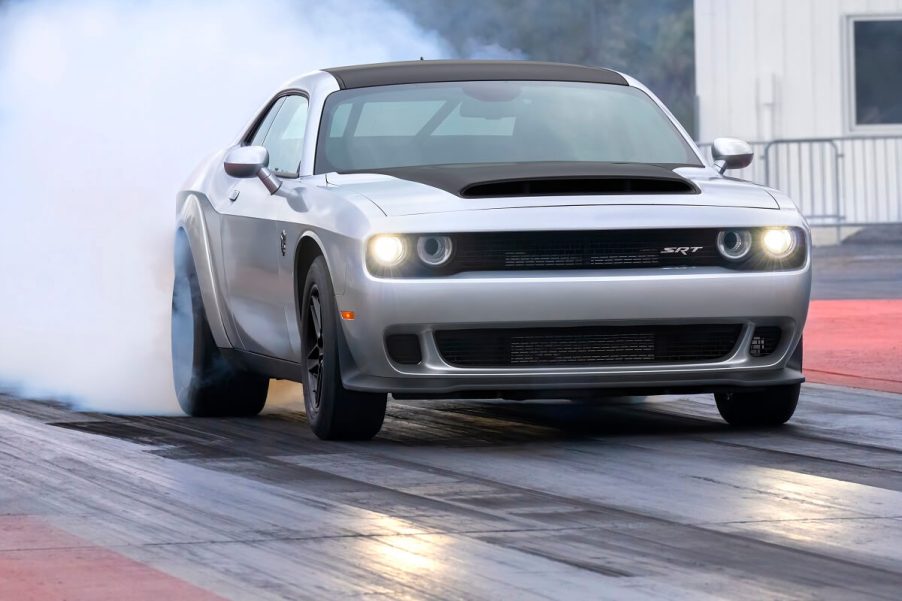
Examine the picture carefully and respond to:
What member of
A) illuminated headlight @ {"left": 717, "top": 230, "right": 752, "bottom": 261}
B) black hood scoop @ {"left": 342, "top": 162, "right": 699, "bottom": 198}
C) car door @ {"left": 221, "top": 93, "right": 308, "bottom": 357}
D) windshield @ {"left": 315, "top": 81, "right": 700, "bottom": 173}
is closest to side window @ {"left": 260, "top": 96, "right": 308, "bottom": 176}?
car door @ {"left": 221, "top": 93, "right": 308, "bottom": 357}

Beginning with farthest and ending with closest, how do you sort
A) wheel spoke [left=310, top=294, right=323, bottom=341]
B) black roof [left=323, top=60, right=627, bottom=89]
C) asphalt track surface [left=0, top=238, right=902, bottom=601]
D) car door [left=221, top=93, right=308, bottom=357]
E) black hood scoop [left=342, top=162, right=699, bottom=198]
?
black roof [left=323, top=60, right=627, bottom=89] → car door [left=221, top=93, right=308, bottom=357] → wheel spoke [left=310, top=294, right=323, bottom=341] → black hood scoop [left=342, top=162, right=699, bottom=198] → asphalt track surface [left=0, top=238, right=902, bottom=601]

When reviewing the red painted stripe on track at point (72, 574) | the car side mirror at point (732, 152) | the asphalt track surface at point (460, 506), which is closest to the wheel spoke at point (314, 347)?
the asphalt track surface at point (460, 506)

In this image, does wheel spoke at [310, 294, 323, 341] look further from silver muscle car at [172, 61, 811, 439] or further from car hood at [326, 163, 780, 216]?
car hood at [326, 163, 780, 216]

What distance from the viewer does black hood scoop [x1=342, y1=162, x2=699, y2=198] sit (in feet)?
28.1

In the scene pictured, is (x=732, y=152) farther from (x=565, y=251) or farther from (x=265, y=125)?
(x=265, y=125)

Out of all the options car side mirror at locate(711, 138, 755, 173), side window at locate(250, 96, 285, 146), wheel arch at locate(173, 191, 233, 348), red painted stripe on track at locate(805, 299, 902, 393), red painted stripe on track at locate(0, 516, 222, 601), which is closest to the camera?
red painted stripe on track at locate(0, 516, 222, 601)

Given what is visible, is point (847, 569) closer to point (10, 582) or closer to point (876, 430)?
point (10, 582)

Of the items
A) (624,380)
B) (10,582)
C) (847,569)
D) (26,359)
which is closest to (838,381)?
(624,380)

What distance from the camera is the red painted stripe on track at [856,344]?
12005mm

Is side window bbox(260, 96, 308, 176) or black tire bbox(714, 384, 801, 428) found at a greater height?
side window bbox(260, 96, 308, 176)

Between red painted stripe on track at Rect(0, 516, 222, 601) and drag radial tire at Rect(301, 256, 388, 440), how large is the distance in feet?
6.74

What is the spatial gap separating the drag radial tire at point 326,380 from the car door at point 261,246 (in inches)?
13.0

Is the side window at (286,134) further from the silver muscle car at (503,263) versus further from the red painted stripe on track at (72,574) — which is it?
the red painted stripe on track at (72,574)

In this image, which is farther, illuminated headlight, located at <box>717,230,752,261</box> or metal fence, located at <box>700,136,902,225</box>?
metal fence, located at <box>700,136,902,225</box>
